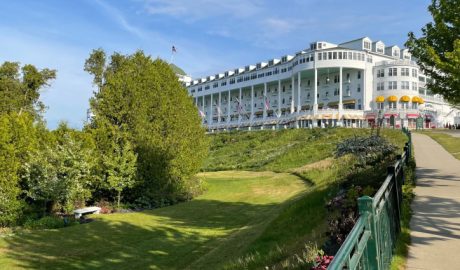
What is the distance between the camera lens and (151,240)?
1590cm

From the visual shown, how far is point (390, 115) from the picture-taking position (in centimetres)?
7662

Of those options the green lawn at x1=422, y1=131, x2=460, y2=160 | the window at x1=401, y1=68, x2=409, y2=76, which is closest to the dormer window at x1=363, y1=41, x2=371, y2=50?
the window at x1=401, y1=68, x2=409, y2=76

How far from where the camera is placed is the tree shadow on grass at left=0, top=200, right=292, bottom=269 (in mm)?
13492

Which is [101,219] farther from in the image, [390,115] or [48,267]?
[390,115]

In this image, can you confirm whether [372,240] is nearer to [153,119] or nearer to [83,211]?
[83,211]

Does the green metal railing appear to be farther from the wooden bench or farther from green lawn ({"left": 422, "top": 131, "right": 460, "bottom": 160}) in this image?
green lawn ({"left": 422, "top": 131, "right": 460, "bottom": 160})

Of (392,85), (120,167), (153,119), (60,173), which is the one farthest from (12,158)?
(392,85)

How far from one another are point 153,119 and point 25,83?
24633mm

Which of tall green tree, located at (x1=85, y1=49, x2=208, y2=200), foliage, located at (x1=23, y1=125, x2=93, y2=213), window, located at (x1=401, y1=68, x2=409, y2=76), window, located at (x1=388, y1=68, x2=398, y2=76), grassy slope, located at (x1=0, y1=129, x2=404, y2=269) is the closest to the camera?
grassy slope, located at (x1=0, y1=129, x2=404, y2=269)

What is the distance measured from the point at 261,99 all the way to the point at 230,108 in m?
12.1

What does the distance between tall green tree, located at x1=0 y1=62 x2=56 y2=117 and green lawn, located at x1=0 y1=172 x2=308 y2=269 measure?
26.8 m

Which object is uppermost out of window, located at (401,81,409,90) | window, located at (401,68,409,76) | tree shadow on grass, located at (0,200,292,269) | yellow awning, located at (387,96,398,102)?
window, located at (401,68,409,76)

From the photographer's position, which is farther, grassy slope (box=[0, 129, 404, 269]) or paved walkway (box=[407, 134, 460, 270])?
grassy slope (box=[0, 129, 404, 269])

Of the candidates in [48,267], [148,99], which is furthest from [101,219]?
[148,99]
